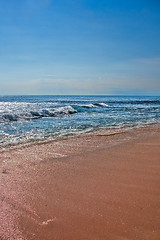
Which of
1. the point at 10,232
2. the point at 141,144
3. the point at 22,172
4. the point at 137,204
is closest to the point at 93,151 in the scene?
the point at 141,144

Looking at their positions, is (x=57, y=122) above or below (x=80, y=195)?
above

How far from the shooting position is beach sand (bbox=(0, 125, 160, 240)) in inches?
90.7

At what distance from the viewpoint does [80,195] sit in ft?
10.2

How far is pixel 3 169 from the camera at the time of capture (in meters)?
4.27

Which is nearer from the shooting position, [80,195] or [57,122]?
[80,195]

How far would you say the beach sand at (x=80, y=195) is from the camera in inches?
90.7

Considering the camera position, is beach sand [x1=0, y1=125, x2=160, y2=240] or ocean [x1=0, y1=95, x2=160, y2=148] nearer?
beach sand [x1=0, y1=125, x2=160, y2=240]

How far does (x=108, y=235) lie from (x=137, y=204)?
2.55 feet

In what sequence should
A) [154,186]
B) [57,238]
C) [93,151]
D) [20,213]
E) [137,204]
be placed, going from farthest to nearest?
[93,151]
[154,186]
[137,204]
[20,213]
[57,238]

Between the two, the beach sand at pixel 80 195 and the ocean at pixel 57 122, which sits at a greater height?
the ocean at pixel 57 122

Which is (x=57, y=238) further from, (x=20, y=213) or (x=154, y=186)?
(x=154, y=186)

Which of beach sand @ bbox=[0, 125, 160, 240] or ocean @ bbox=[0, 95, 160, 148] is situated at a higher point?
ocean @ bbox=[0, 95, 160, 148]

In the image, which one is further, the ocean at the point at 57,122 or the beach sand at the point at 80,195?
the ocean at the point at 57,122

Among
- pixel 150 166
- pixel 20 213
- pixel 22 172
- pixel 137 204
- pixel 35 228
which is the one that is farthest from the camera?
pixel 150 166
